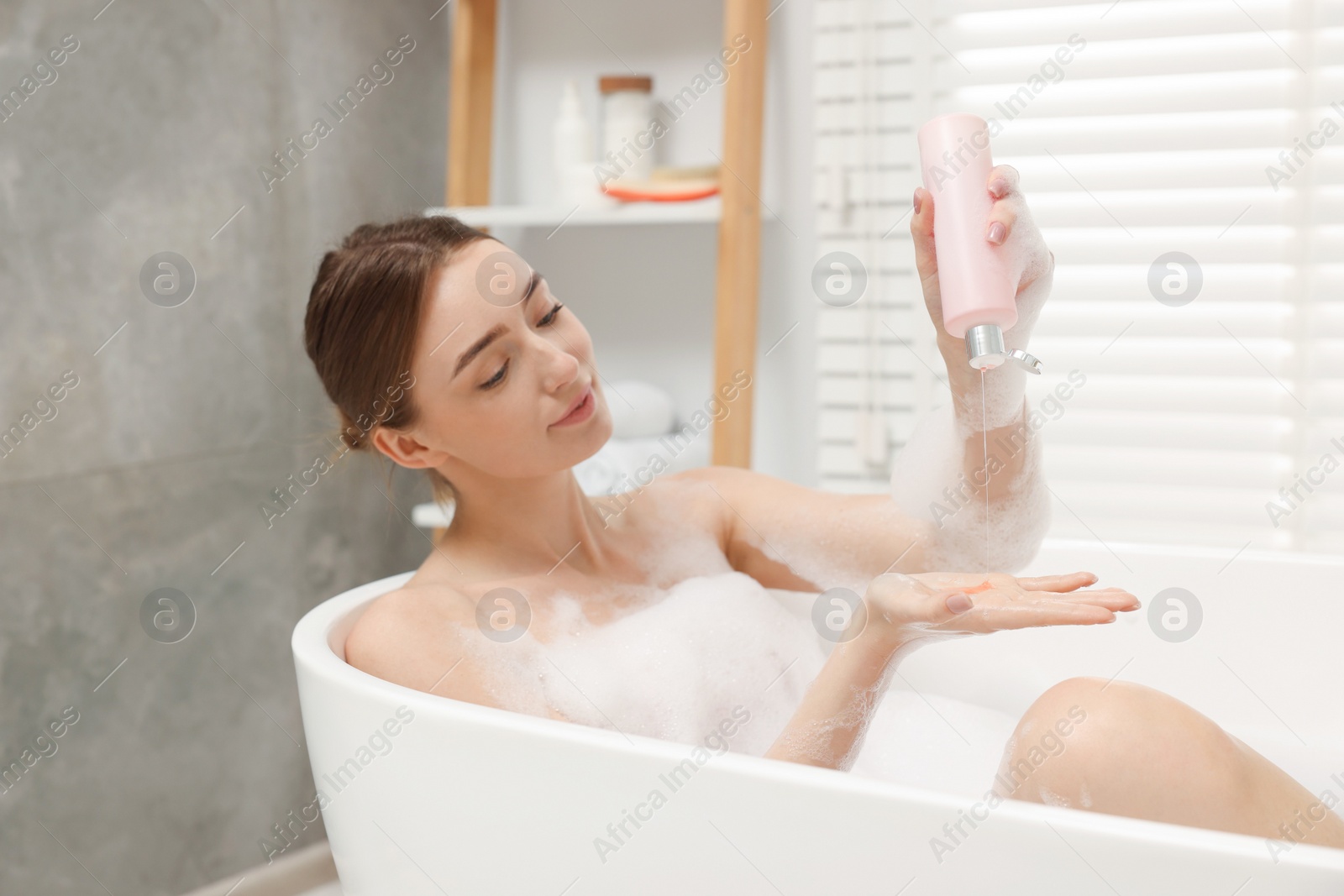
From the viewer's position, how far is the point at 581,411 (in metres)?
1.21

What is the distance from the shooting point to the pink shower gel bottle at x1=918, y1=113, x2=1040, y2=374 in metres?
0.94

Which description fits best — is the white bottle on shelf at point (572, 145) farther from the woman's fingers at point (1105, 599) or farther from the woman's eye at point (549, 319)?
the woman's fingers at point (1105, 599)

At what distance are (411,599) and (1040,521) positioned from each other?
71 cm

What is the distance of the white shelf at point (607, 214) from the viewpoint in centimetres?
186

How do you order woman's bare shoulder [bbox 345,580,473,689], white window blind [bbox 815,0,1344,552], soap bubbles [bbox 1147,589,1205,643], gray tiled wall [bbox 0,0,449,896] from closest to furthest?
woman's bare shoulder [bbox 345,580,473,689]
soap bubbles [bbox 1147,589,1205,643]
gray tiled wall [bbox 0,0,449,896]
white window blind [bbox 815,0,1344,552]

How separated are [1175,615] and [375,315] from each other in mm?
1045

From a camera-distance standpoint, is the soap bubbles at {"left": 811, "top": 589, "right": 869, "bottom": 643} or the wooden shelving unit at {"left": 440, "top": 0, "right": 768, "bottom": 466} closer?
the soap bubbles at {"left": 811, "top": 589, "right": 869, "bottom": 643}

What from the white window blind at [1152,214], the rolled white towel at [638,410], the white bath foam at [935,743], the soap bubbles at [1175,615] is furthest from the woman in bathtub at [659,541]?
the white window blind at [1152,214]

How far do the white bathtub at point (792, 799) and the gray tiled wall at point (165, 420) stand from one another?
59 cm

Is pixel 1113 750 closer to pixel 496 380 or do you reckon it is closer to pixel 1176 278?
pixel 496 380

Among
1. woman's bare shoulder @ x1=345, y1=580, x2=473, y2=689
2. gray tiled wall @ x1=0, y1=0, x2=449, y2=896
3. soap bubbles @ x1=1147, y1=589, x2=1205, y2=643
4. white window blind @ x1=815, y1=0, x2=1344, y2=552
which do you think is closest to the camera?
woman's bare shoulder @ x1=345, y1=580, x2=473, y2=689

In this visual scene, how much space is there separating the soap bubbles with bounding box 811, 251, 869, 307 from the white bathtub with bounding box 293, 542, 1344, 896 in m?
0.69

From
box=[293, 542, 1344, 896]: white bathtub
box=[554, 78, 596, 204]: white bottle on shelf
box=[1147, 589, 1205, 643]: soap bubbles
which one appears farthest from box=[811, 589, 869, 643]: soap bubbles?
box=[554, 78, 596, 204]: white bottle on shelf

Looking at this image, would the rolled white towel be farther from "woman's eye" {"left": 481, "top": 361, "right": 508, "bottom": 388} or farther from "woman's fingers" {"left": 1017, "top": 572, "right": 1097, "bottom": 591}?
"woman's fingers" {"left": 1017, "top": 572, "right": 1097, "bottom": 591}
